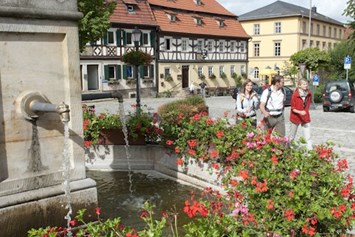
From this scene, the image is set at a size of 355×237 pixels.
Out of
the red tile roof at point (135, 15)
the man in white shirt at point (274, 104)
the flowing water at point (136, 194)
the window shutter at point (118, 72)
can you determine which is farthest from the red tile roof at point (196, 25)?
the flowing water at point (136, 194)

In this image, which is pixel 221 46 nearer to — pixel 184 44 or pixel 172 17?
pixel 184 44

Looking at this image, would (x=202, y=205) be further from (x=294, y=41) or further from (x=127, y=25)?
(x=294, y=41)

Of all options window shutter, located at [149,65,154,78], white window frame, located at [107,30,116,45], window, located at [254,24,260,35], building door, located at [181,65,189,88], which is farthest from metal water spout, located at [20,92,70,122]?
window, located at [254,24,260,35]

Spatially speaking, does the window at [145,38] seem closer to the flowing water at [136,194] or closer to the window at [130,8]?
the window at [130,8]

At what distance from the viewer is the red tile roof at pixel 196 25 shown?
127ft

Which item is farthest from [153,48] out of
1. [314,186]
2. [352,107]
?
[314,186]

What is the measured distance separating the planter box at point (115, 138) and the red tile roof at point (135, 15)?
87.4 feet

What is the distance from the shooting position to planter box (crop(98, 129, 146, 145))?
7832mm

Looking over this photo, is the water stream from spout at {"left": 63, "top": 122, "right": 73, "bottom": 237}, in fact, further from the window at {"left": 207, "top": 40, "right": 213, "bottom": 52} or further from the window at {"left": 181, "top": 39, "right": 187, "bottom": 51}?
the window at {"left": 207, "top": 40, "right": 213, "bottom": 52}

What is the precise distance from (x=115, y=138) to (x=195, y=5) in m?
38.5

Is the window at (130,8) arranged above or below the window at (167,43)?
above

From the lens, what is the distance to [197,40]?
4203 centimetres

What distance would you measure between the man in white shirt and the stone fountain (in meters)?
4.44

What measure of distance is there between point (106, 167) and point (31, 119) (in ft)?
12.7
